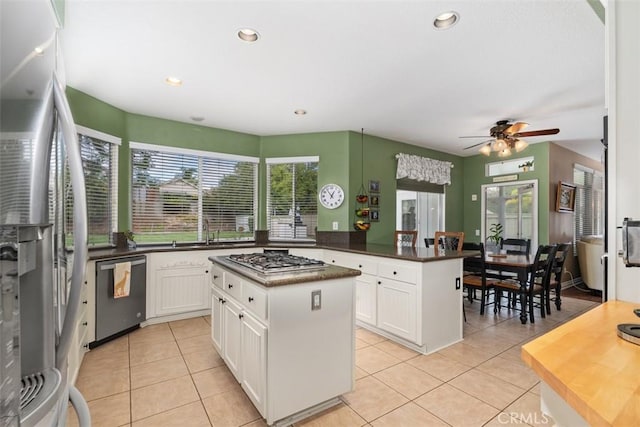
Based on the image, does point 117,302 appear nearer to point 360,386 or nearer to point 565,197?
point 360,386

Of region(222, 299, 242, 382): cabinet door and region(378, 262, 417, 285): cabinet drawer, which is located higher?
region(378, 262, 417, 285): cabinet drawer

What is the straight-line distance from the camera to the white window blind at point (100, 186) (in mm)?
3336

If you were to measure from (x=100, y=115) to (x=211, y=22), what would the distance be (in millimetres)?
2254

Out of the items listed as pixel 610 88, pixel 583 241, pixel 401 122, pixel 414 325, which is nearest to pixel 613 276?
pixel 610 88

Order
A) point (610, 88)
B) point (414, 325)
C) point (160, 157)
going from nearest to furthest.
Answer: point (610, 88) → point (414, 325) → point (160, 157)

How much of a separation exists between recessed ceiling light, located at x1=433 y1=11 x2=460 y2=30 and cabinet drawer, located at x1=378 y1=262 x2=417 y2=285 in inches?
76.8

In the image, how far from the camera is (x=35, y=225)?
61 centimetres

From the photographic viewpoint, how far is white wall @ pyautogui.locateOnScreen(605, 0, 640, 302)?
138 cm

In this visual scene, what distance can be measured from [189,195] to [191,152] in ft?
1.98

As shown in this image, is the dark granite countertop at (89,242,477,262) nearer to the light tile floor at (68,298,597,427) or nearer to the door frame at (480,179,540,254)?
the light tile floor at (68,298,597,427)

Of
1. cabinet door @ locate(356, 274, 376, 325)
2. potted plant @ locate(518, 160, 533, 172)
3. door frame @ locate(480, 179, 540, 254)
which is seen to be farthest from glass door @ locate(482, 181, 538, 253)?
cabinet door @ locate(356, 274, 376, 325)

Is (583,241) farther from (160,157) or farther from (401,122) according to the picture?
(160,157)

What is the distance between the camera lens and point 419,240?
591cm

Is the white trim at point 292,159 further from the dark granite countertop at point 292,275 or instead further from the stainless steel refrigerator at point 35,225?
the stainless steel refrigerator at point 35,225
